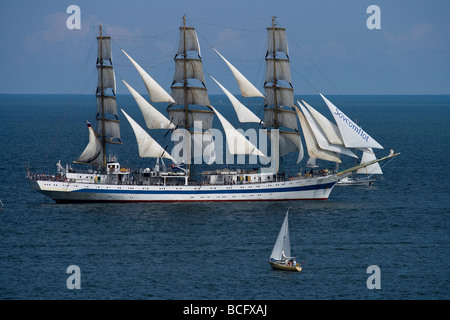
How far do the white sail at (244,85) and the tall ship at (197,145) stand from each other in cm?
12

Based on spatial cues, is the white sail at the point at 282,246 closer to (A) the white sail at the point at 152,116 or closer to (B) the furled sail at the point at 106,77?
(A) the white sail at the point at 152,116

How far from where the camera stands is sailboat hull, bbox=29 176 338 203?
307 ft

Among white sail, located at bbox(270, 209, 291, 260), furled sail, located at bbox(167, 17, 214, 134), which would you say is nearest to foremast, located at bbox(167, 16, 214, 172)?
furled sail, located at bbox(167, 17, 214, 134)

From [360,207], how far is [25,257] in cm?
3841

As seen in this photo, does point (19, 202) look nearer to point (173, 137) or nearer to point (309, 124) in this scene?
point (173, 137)

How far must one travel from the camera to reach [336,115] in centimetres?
9444

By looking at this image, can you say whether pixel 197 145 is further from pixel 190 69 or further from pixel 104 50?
pixel 104 50

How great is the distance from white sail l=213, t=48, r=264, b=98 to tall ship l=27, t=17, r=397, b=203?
4.5 inches

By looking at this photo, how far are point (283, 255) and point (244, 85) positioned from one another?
3408 centimetres

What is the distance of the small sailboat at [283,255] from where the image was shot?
67.0m

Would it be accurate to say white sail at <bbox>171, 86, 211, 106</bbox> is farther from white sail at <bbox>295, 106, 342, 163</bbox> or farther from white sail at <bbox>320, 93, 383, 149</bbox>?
white sail at <bbox>320, 93, 383, 149</bbox>
